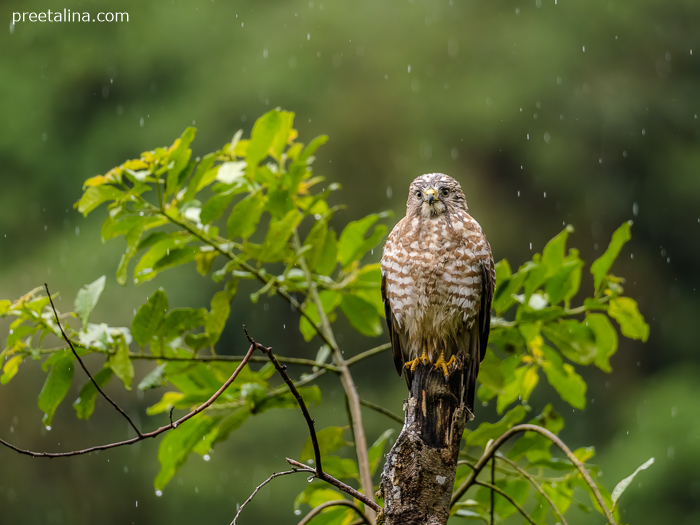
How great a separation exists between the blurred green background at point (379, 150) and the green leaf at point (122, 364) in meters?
3.66

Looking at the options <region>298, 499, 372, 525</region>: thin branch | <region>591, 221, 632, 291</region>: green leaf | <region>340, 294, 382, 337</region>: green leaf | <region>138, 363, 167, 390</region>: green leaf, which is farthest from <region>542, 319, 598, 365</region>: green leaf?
<region>138, 363, 167, 390</region>: green leaf

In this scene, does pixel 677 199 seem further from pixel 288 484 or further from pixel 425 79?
pixel 288 484

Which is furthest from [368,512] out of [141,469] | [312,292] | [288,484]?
[141,469]

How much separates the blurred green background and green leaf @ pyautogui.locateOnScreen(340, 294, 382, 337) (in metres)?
3.38

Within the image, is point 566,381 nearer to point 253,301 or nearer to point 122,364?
point 253,301

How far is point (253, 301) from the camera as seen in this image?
5.25 ft

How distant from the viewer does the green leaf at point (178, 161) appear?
1.65 metres

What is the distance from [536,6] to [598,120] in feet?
3.81

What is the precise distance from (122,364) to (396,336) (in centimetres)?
72

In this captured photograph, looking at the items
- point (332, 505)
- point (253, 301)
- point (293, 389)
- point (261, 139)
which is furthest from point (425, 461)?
point (261, 139)

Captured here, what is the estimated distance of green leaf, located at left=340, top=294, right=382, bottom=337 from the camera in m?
1.98

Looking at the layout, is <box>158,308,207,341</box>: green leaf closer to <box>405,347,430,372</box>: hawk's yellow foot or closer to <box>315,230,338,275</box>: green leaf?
<box>315,230,338,275</box>: green leaf

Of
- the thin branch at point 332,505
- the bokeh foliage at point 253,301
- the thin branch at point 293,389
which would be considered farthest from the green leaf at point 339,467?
the thin branch at point 293,389

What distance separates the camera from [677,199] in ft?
20.5
